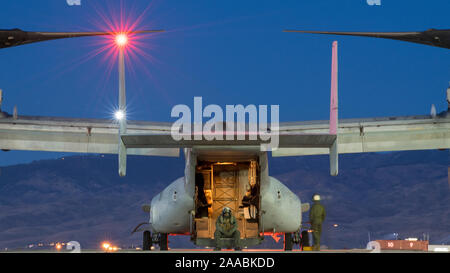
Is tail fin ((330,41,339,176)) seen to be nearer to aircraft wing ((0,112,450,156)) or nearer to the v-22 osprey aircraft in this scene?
the v-22 osprey aircraft

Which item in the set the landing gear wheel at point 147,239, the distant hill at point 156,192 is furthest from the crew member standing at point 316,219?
the distant hill at point 156,192

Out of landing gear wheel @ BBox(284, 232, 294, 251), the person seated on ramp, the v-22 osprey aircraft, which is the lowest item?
landing gear wheel @ BBox(284, 232, 294, 251)

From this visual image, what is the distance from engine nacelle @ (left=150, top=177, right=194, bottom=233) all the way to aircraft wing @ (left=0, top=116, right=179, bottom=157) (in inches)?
64.9

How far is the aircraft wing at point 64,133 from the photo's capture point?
16766 mm

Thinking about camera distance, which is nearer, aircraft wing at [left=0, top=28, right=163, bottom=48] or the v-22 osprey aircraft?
aircraft wing at [left=0, top=28, right=163, bottom=48]

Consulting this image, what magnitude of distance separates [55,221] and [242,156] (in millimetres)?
136364

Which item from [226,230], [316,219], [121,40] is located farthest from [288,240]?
[121,40]

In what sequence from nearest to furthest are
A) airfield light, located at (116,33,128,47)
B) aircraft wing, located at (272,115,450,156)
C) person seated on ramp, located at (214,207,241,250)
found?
airfield light, located at (116,33,128,47) < person seated on ramp, located at (214,207,241,250) < aircraft wing, located at (272,115,450,156)

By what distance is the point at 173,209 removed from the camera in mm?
15664

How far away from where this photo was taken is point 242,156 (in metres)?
14.2

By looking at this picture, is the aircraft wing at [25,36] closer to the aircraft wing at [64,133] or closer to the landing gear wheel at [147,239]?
the aircraft wing at [64,133]
